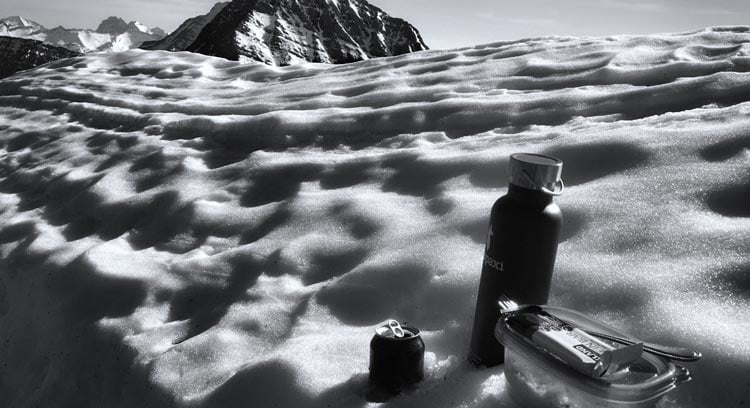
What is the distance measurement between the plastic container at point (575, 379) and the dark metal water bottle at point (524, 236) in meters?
0.10

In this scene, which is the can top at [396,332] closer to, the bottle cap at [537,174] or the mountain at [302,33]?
the bottle cap at [537,174]

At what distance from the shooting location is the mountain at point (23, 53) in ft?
384

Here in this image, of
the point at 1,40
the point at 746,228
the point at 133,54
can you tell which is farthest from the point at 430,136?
the point at 1,40

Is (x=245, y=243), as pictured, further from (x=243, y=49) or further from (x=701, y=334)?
(x=243, y=49)

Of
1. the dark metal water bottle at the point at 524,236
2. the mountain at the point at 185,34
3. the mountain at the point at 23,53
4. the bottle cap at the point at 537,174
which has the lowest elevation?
the mountain at the point at 23,53

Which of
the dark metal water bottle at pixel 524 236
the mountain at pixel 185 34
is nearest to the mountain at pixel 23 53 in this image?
the mountain at pixel 185 34

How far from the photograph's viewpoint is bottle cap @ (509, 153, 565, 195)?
1352mm

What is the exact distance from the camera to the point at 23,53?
120 m

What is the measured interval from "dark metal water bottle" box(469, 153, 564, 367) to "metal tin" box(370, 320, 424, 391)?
0.23 metres

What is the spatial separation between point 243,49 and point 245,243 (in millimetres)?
114577

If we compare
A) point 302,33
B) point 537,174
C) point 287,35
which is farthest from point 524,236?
point 302,33

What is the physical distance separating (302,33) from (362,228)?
145 metres

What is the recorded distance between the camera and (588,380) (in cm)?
110

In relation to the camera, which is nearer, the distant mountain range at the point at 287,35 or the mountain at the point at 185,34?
the distant mountain range at the point at 287,35
